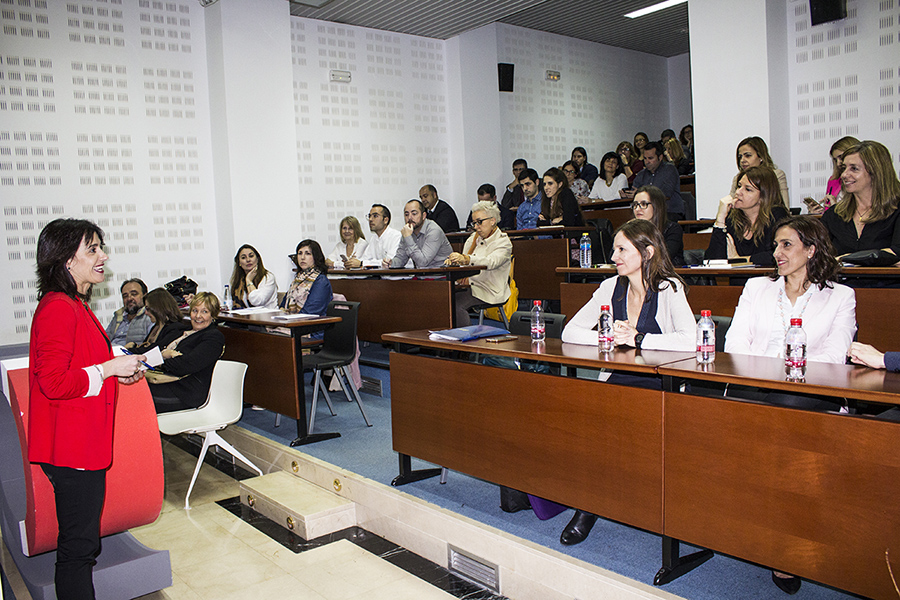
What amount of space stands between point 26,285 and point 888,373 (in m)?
7.10

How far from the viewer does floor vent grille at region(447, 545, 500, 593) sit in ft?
9.00

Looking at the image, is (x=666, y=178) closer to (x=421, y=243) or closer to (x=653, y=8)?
(x=421, y=243)

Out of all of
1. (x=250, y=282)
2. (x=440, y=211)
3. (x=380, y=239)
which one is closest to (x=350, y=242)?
(x=380, y=239)

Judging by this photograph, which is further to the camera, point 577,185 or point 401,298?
point 577,185

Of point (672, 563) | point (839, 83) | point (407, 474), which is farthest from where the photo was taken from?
point (839, 83)

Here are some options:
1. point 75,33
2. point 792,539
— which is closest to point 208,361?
point 792,539

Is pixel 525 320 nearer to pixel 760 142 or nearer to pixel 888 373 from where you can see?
pixel 888 373

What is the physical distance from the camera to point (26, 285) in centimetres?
653

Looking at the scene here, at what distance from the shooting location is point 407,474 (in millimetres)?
3535

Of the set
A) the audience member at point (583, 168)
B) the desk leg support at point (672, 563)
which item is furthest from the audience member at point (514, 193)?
the desk leg support at point (672, 563)

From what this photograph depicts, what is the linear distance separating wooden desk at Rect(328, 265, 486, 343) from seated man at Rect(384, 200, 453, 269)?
294 mm

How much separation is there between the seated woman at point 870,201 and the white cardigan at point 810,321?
1.13m

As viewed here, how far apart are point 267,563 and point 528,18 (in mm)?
8578

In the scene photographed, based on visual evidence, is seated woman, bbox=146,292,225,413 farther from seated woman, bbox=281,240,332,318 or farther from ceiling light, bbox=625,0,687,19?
ceiling light, bbox=625,0,687,19
